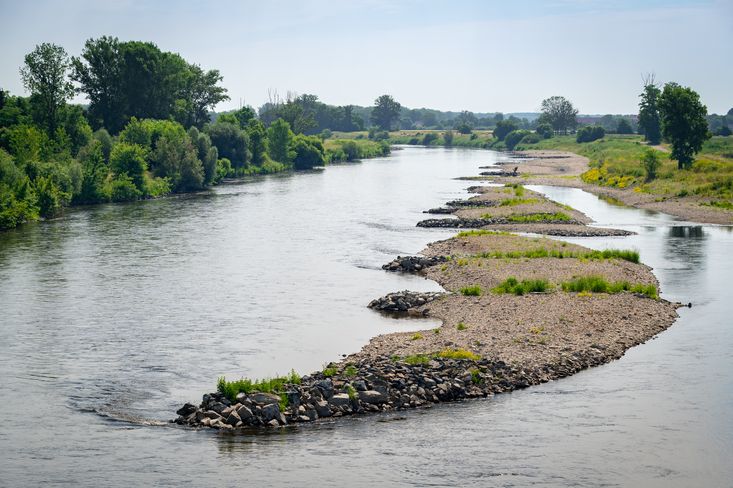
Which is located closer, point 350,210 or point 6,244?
point 6,244

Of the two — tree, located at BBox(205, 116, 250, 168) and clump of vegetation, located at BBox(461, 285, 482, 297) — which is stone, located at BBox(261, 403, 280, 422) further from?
tree, located at BBox(205, 116, 250, 168)

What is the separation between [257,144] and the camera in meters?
146

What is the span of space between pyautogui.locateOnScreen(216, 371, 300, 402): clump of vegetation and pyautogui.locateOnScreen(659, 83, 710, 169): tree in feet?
273

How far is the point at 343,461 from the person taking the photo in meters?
24.0

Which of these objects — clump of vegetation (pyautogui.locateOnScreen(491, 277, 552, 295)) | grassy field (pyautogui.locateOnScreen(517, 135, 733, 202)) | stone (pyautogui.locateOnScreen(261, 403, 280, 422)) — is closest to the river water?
stone (pyautogui.locateOnScreen(261, 403, 280, 422))

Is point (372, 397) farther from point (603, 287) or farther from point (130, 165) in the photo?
point (130, 165)

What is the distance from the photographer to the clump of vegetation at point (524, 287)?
1670 inches

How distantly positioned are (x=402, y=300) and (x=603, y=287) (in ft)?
34.6

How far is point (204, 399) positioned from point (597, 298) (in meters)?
21.8

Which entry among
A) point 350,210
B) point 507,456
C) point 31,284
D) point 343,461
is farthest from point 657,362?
point 350,210

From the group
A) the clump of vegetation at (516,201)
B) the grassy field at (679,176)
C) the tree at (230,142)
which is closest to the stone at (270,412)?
the clump of vegetation at (516,201)

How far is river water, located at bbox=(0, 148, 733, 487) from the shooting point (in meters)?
23.6

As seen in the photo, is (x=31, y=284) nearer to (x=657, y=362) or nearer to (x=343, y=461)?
(x=343, y=461)

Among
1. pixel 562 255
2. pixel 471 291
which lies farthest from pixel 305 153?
pixel 471 291
